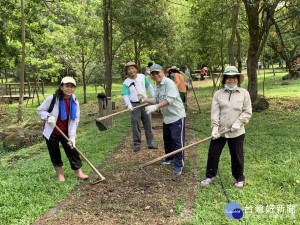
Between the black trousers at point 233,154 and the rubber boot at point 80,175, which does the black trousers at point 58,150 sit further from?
the black trousers at point 233,154

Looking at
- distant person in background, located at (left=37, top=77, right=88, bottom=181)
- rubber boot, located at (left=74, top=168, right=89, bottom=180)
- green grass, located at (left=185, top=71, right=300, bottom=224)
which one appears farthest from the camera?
rubber boot, located at (left=74, top=168, right=89, bottom=180)

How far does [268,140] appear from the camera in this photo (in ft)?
21.4

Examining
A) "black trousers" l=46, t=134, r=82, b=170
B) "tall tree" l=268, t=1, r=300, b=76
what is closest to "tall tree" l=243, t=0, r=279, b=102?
"tall tree" l=268, t=1, r=300, b=76

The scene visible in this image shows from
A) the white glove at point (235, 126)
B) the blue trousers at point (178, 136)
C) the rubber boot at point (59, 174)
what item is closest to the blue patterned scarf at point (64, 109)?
the rubber boot at point (59, 174)

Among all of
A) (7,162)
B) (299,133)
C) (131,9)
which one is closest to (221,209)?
(299,133)

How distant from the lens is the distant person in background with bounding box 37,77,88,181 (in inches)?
165

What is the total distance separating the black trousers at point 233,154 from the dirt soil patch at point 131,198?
16.3 inches

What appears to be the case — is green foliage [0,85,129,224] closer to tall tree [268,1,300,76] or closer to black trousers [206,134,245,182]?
black trousers [206,134,245,182]

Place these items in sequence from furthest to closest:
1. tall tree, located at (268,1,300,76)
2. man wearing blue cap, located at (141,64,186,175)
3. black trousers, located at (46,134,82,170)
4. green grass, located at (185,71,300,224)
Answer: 1. tall tree, located at (268,1,300,76)
2. man wearing blue cap, located at (141,64,186,175)
3. black trousers, located at (46,134,82,170)
4. green grass, located at (185,71,300,224)

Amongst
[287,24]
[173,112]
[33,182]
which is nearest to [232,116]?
[173,112]

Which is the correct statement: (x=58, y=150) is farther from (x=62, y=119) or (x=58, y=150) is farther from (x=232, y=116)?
(x=232, y=116)

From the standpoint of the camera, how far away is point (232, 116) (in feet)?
12.8

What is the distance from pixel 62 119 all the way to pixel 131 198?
5.39 feet

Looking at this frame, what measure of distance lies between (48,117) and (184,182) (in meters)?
2.32
